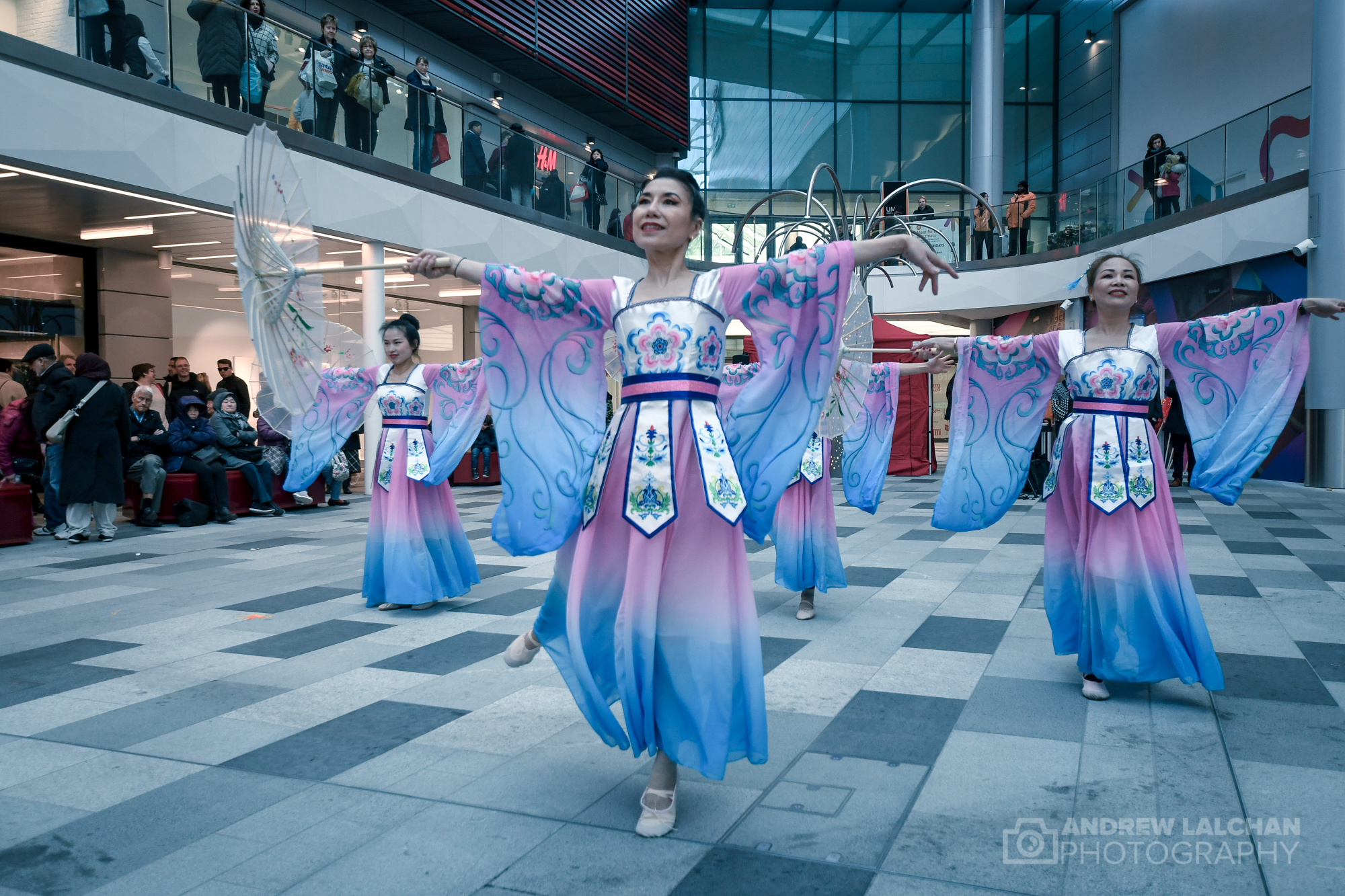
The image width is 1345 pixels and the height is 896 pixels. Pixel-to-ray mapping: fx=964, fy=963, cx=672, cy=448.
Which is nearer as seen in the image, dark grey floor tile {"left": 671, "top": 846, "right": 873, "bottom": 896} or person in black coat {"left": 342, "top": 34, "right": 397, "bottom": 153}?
dark grey floor tile {"left": 671, "top": 846, "right": 873, "bottom": 896}

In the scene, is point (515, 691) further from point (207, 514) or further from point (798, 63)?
point (798, 63)

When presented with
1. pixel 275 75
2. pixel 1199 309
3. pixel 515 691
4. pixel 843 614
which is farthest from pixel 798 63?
pixel 515 691

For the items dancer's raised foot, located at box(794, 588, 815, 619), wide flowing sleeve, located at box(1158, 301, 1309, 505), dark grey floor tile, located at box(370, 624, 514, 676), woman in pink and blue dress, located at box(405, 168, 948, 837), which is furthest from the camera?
dancer's raised foot, located at box(794, 588, 815, 619)

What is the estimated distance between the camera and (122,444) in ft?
28.0

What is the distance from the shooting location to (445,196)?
1277cm

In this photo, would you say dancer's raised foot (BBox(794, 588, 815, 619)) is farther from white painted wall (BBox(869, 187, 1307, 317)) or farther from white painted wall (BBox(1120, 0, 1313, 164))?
white painted wall (BBox(1120, 0, 1313, 164))

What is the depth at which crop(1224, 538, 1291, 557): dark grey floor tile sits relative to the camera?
22.8ft

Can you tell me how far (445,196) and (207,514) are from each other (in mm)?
5333

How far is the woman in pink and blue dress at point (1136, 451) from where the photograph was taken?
3555 millimetres

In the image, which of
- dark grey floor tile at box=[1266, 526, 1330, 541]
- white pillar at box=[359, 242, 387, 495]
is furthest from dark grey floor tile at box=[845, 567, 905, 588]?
white pillar at box=[359, 242, 387, 495]

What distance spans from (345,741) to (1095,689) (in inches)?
104

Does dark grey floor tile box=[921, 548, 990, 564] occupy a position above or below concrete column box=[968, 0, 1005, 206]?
below

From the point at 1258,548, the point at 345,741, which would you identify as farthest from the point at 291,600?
the point at 1258,548

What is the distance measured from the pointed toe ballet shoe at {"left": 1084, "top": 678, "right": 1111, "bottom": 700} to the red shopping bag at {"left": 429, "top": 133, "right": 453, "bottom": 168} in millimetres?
11022
